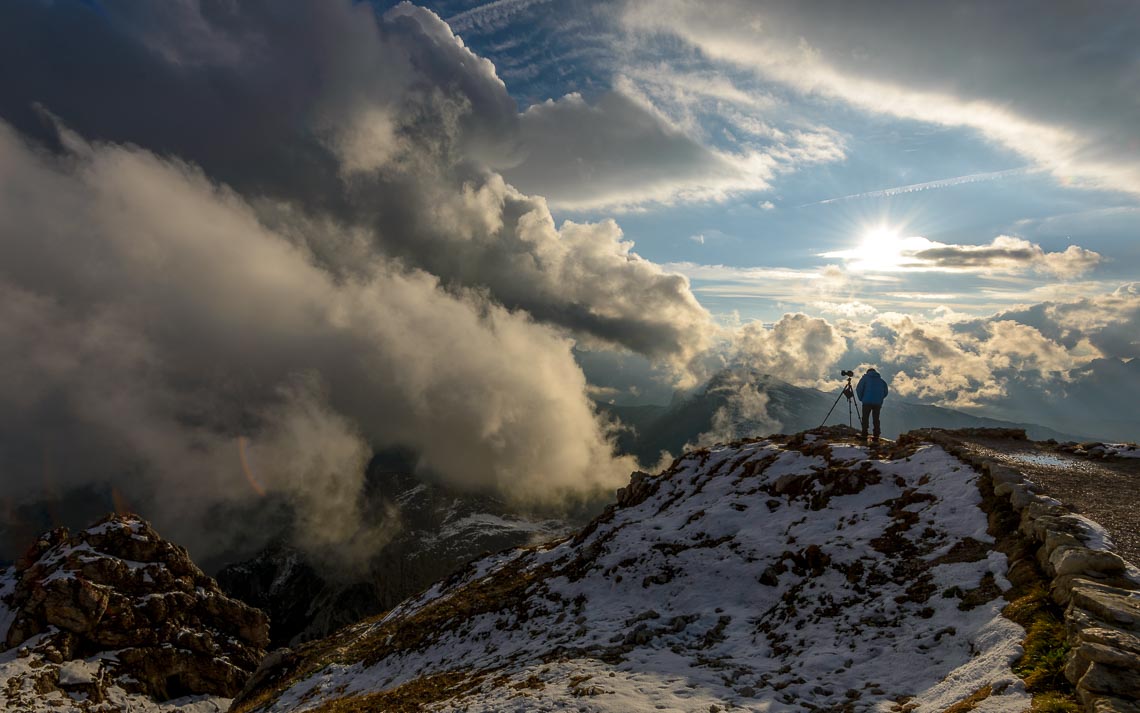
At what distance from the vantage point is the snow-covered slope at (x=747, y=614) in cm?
1288

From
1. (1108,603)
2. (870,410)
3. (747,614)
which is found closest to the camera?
(1108,603)

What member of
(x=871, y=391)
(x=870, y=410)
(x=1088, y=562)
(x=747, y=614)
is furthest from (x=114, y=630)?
(x=1088, y=562)

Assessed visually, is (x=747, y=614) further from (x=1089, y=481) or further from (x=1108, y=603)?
(x=1089, y=481)

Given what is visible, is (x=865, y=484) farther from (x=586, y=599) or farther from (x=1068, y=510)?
(x=586, y=599)

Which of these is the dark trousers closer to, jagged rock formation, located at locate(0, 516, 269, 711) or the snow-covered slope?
the snow-covered slope

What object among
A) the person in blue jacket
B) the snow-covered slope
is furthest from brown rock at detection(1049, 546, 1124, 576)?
the person in blue jacket

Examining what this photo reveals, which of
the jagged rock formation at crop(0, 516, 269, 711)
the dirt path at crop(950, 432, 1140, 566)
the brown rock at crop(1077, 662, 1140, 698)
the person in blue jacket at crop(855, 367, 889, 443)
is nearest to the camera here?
the brown rock at crop(1077, 662, 1140, 698)

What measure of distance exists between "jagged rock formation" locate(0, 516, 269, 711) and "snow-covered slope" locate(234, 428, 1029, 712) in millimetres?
120639

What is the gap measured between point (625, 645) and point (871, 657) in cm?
810

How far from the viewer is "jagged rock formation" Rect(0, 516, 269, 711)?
357 feet

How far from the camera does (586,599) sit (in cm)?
2447

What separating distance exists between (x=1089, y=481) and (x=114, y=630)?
17029 cm

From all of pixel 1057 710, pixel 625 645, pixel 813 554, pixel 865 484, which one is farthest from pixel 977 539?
pixel 625 645

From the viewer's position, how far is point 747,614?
62.4 feet
